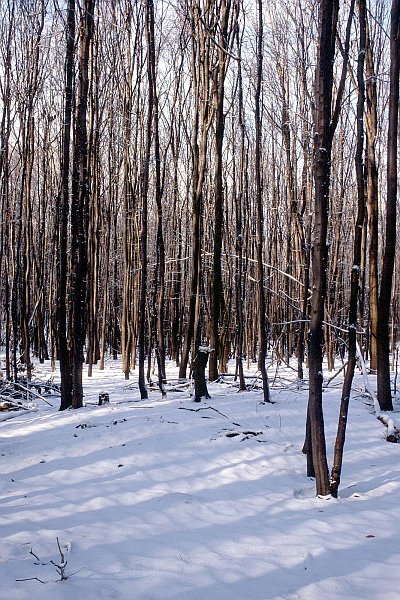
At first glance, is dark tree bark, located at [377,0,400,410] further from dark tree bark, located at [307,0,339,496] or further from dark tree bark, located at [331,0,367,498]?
dark tree bark, located at [307,0,339,496]

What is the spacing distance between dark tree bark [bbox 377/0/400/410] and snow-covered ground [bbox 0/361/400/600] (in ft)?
Result: 2.68

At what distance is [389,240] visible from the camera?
807 centimetres

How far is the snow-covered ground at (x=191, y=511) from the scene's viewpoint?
318 centimetres

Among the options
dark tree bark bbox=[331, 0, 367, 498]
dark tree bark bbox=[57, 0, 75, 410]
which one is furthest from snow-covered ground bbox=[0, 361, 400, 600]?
dark tree bark bbox=[57, 0, 75, 410]

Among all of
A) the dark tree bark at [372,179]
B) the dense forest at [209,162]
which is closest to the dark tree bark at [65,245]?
the dense forest at [209,162]

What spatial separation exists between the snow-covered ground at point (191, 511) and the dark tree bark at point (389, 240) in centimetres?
82

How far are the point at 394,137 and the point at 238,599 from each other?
709cm

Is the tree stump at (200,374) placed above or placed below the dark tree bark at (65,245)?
below

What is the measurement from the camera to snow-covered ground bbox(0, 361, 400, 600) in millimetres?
3176

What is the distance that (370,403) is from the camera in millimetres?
8984

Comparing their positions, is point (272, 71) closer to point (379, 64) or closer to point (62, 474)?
point (379, 64)

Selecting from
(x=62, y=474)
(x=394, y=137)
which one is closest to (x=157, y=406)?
(x=62, y=474)

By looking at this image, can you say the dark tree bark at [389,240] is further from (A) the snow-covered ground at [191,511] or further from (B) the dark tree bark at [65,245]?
(B) the dark tree bark at [65,245]

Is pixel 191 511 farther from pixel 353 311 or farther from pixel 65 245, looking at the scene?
pixel 65 245
